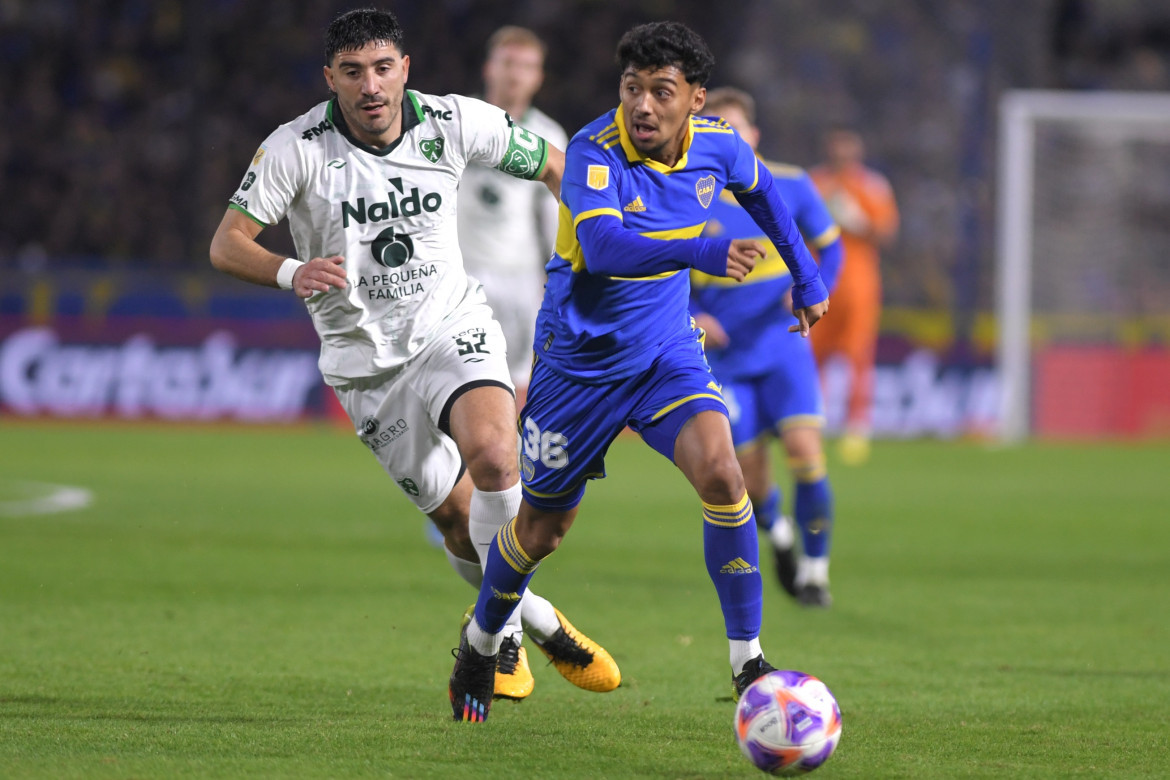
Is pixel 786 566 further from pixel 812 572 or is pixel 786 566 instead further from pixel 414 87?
pixel 414 87

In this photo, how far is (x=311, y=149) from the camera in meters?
4.97

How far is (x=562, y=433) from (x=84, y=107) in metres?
16.8

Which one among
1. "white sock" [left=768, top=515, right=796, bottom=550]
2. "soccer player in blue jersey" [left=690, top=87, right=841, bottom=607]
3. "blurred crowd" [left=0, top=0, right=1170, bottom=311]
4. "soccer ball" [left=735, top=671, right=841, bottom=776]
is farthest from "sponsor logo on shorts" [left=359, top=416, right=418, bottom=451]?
"blurred crowd" [left=0, top=0, right=1170, bottom=311]

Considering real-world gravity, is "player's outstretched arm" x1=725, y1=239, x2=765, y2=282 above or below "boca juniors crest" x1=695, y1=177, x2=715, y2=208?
below

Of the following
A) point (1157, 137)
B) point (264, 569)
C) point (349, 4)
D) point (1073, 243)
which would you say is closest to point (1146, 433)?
point (1073, 243)

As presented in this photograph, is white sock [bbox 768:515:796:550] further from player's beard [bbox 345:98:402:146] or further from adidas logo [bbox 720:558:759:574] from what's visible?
player's beard [bbox 345:98:402:146]

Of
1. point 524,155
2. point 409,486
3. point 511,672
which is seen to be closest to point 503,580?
point 511,672

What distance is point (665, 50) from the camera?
4258 millimetres

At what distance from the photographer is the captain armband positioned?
5164 mm

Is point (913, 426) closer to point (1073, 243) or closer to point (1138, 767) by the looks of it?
point (1073, 243)

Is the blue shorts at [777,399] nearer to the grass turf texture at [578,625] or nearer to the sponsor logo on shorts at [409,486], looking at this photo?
the grass turf texture at [578,625]

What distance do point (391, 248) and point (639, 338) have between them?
3.42 feet

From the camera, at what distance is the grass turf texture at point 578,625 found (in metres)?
4.07

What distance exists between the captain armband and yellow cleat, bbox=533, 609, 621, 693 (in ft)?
5.08
